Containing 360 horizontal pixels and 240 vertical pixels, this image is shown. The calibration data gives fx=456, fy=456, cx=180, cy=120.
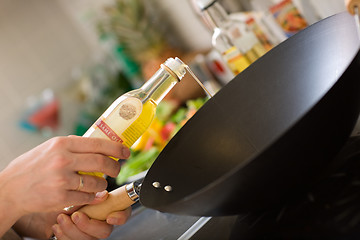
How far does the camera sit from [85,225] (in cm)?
67

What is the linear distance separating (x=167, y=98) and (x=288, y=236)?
3.64 feet

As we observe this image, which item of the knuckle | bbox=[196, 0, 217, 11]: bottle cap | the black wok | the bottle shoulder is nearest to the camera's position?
the black wok

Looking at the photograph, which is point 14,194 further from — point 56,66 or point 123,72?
point 56,66

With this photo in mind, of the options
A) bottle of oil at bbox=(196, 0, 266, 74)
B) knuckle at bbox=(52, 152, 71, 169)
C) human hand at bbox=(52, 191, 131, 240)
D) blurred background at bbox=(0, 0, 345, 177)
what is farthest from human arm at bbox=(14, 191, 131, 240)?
blurred background at bbox=(0, 0, 345, 177)

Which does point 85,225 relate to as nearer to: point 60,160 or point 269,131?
point 60,160

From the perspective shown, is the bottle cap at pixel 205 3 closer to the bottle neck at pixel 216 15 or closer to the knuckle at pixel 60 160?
the bottle neck at pixel 216 15

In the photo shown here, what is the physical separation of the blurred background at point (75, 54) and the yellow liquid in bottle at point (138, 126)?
1.01 metres

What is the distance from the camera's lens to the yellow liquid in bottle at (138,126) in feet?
2.10

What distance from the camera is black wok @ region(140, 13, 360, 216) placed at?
1.39 ft

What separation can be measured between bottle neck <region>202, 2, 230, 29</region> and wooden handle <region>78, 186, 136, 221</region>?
0.47 meters

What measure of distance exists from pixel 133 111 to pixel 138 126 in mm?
23

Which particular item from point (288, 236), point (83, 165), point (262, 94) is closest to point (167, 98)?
point (262, 94)

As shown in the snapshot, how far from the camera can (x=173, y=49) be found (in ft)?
6.98

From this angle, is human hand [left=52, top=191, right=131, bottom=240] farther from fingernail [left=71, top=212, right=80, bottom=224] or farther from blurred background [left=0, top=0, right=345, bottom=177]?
blurred background [left=0, top=0, right=345, bottom=177]
